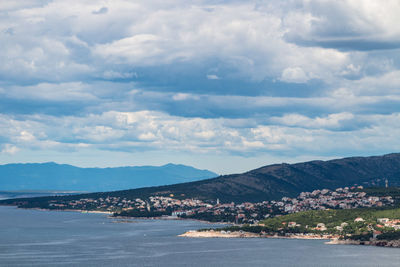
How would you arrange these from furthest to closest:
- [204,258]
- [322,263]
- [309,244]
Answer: [309,244] → [204,258] → [322,263]

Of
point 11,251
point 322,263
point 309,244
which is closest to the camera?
point 322,263

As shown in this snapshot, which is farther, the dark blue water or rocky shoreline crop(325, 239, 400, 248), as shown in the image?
rocky shoreline crop(325, 239, 400, 248)

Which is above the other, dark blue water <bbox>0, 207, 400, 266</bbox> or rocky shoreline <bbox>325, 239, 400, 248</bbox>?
rocky shoreline <bbox>325, 239, 400, 248</bbox>

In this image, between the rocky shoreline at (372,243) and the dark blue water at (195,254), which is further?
the rocky shoreline at (372,243)

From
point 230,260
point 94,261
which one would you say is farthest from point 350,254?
point 94,261

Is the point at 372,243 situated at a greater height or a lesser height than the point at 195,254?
greater

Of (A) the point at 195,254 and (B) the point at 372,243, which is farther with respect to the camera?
(B) the point at 372,243

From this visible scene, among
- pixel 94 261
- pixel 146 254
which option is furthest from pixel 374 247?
pixel 94 261

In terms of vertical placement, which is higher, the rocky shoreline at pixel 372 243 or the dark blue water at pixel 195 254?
the rocky shoreline at pixel 372 243

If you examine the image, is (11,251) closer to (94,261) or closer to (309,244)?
(94,261)

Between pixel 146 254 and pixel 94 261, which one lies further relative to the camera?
pixel 146 254
